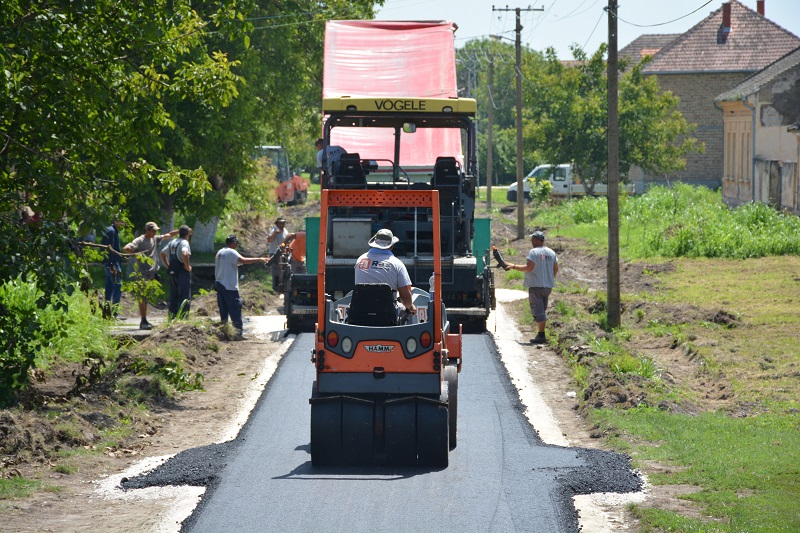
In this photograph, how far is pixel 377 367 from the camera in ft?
31.0

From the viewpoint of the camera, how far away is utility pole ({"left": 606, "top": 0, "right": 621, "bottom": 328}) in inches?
705

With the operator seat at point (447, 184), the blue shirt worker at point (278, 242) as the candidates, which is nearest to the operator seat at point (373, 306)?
the operator seat at point (447, 184)

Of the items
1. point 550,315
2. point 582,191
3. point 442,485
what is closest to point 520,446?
point 442,485

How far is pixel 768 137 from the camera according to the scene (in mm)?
36531

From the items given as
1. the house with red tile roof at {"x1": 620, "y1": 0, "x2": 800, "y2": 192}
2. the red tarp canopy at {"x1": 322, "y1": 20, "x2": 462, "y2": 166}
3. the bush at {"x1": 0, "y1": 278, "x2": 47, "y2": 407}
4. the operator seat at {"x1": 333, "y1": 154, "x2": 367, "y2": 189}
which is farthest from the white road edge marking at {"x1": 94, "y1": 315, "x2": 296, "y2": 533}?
the house with red tile roof at {"x1": 620, "y1": 0, "x2": 800, "y2": 192}

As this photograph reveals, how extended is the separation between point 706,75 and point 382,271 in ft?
163

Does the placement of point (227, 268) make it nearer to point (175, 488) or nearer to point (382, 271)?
point (382, 271)

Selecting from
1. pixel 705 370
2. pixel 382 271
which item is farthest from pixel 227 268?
pixel 382 271

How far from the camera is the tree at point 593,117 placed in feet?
143

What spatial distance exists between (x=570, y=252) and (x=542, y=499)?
911 inches

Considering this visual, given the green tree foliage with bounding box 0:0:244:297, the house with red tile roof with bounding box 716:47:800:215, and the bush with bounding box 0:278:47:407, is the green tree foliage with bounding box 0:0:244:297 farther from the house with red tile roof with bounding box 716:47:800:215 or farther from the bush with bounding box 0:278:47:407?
the house with red tile roof with bounding box 716:47:800:215

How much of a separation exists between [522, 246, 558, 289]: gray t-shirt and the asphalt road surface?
5333 millimetres

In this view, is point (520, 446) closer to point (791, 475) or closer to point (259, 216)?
point (791, 475)

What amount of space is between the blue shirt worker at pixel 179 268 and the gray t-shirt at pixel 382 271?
8.10m
